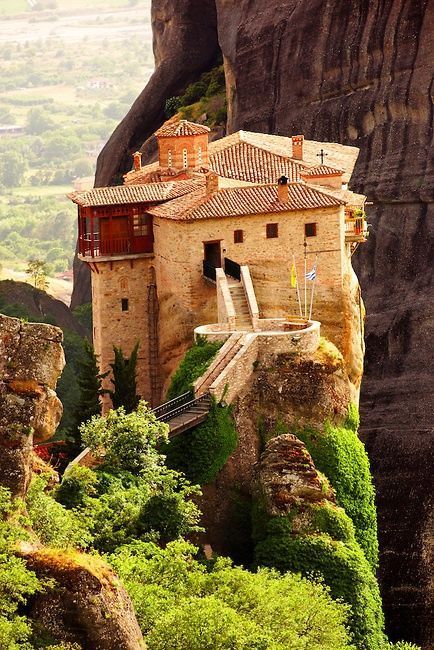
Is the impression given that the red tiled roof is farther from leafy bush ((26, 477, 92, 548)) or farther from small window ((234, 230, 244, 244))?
leafy bush ((26, 477, 92, 548))

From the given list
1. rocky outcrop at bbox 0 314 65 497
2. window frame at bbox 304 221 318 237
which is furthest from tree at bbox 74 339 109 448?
rocky outcrop at bbox 0 314 65 497

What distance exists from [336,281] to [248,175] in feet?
20.4

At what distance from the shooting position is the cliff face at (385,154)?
86.6 metres

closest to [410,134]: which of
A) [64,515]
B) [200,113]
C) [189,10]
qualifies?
[200,113]

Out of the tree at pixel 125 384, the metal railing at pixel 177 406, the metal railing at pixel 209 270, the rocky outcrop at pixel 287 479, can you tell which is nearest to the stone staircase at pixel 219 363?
the metal railing at pixel 177 406

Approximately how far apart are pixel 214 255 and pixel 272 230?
1946 mm

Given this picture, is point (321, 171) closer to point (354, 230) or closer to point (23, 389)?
point (354, 230)

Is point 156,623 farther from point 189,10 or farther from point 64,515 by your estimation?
point 189,10

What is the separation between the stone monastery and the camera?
6969cm

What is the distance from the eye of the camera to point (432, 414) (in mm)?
89875

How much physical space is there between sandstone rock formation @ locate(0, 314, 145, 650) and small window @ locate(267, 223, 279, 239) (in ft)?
60.1

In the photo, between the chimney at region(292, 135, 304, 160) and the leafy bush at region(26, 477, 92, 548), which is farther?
the chimney at region(292, 135, 304, 160)

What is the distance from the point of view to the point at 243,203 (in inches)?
2746

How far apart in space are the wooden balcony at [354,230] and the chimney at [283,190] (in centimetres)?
406
